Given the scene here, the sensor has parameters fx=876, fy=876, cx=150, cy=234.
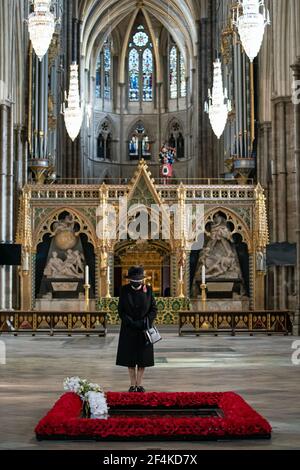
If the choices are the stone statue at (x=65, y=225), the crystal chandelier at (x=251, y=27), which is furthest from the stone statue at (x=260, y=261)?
the crystal chandelier at (x=251, y=27)

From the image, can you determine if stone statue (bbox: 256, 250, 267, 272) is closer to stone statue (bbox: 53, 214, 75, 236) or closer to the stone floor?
stone statue (bbox: 53, 214, 75, 236)

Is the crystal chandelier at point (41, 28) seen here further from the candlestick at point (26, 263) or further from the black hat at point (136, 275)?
the black hat at point (136, 275)

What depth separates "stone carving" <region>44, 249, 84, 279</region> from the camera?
32.0m

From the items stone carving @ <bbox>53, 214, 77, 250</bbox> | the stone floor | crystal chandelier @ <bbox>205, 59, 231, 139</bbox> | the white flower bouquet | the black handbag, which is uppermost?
crystal chandelier @ <bbox>205, 59, 231, 139</bbox>

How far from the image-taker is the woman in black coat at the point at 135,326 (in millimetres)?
→ 10805

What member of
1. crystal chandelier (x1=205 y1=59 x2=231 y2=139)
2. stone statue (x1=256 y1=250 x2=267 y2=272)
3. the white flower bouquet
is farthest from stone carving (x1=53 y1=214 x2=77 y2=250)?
the white flower bouquet

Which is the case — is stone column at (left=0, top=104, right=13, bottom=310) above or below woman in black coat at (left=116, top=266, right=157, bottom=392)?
above

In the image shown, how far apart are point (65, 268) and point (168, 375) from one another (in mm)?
18805

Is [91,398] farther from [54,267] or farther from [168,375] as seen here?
[54,267]

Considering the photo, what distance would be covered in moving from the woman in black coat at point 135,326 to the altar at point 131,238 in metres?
20.3

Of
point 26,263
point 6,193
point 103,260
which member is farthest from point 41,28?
point 103,260

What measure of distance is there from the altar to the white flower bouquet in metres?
22.7

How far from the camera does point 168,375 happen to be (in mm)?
13508
